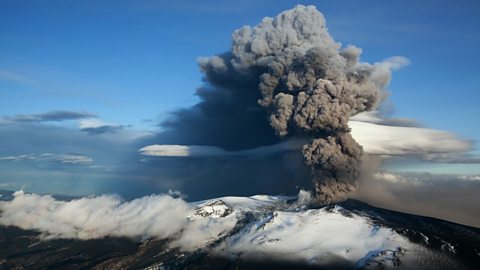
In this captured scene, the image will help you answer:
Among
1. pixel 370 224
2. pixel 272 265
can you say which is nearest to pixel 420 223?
pixel 370 224

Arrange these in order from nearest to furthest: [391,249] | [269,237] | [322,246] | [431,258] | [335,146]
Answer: [335,146] → [431,258] → [391,249] → [322,246] → [269,237]

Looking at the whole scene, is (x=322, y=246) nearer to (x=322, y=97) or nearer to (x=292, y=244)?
(x=292, y=244)

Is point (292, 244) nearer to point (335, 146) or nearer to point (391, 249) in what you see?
point (391, 249)

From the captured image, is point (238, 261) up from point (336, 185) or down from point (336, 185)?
down

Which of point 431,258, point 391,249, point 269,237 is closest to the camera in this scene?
point 431,258

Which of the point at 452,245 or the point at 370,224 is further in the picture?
the point at 370,224

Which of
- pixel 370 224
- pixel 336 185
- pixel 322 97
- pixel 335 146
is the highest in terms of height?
pixel 322 97

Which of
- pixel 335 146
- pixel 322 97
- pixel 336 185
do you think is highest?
pixel 322 97

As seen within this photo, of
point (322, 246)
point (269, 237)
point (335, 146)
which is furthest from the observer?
point (269, 237)

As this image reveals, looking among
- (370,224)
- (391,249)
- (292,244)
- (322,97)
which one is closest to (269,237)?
(292,244)
